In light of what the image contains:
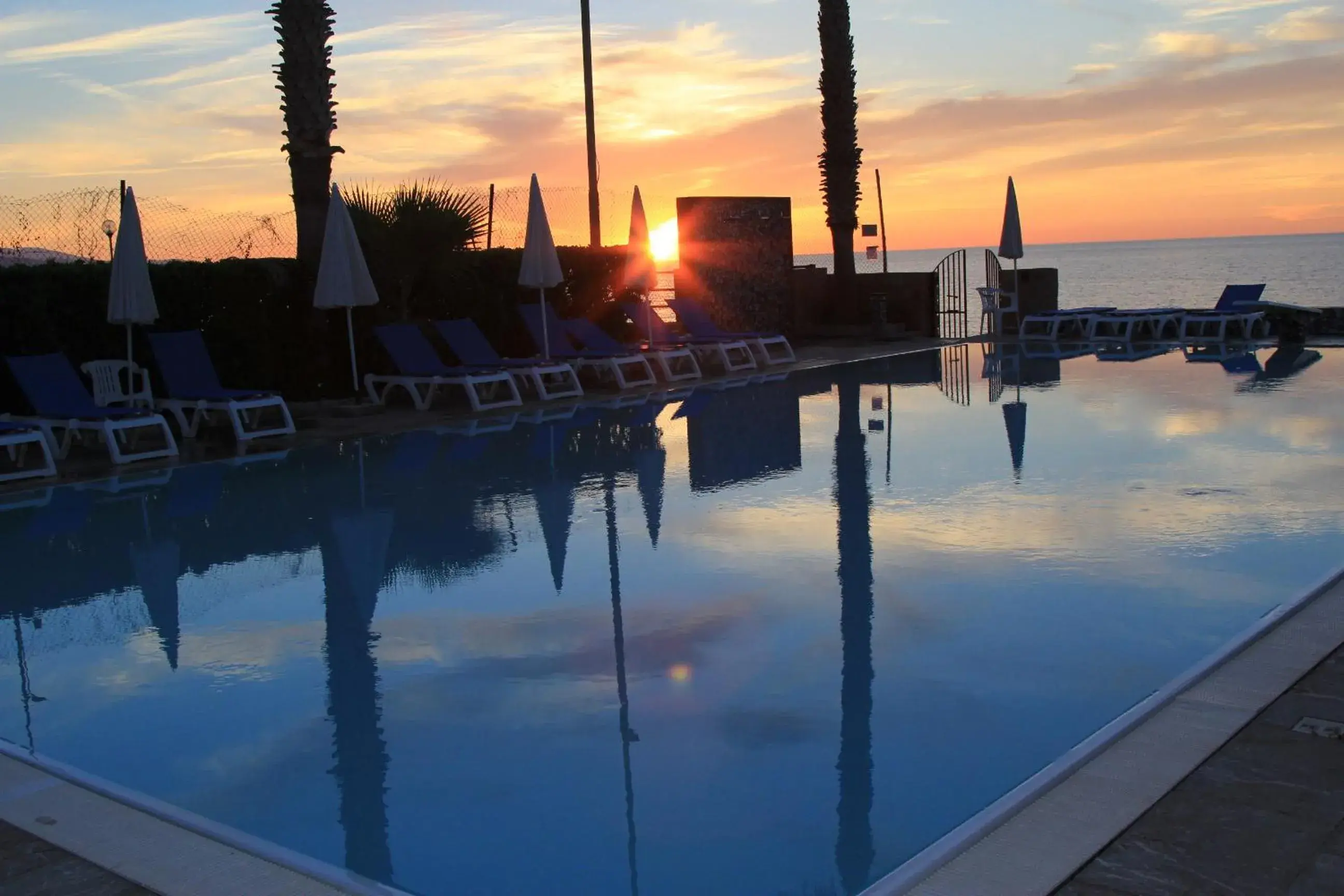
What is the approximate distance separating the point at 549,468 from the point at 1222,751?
6.30 meters

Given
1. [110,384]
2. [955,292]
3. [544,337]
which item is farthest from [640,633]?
[955,292]

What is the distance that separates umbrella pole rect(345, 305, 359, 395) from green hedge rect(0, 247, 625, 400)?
0.28 ft

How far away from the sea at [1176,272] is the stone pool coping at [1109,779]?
17890 mm

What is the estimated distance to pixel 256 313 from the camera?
1239cm

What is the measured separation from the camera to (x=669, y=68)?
779 inches

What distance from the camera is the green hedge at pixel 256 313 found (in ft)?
35.3

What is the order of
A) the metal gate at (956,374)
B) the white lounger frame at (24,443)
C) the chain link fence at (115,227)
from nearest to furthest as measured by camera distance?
the white lounger frame at (24,443)
the chain link fence at (115,227)
the metal gate at (956,374)

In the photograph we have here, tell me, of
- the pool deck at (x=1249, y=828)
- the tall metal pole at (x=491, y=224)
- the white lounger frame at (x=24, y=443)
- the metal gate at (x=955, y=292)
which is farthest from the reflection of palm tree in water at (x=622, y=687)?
the metal gate at (x=955, y=292)

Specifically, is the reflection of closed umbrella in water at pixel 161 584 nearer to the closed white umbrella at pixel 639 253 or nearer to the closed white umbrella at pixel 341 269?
the closed white umbrella at pixel 341 269

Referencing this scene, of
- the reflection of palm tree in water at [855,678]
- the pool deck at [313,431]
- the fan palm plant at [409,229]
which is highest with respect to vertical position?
the fan palm plant at [409,229]

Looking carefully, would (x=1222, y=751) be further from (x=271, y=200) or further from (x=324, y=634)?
(x=271, y=200)

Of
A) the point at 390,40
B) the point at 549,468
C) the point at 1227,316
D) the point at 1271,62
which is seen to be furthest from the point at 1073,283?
the point at 549,468

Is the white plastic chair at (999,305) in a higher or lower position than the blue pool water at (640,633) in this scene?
higher

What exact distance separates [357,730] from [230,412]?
705 centimetres
